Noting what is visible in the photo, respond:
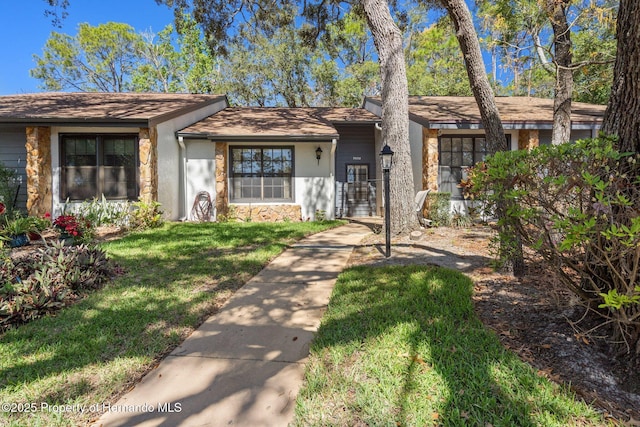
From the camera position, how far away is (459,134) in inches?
407

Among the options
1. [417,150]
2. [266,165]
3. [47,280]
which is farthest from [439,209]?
[47,280]

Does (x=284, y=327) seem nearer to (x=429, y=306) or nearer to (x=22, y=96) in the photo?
(x=429, y=306)

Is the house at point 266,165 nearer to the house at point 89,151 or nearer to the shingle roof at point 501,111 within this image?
the house at point 89,151

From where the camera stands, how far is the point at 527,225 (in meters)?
2.59

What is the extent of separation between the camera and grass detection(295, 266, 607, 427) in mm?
1916

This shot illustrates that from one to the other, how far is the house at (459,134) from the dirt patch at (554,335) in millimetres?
5241

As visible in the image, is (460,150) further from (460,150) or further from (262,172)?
(262,172)

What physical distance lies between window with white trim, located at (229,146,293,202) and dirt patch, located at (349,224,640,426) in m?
6.88

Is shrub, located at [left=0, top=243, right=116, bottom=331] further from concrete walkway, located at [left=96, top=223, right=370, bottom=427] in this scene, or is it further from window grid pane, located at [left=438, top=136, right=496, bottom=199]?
window grid pane, located at [left=438, top=136, right=496, bottom=199]

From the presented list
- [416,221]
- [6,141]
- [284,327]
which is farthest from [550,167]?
[6,141]

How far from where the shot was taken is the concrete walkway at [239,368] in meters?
2.06

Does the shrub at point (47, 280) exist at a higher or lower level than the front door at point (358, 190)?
lower

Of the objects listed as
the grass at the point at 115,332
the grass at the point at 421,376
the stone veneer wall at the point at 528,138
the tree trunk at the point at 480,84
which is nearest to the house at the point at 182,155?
the grass at the point at 115,332

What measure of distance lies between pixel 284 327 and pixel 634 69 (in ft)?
11.4
